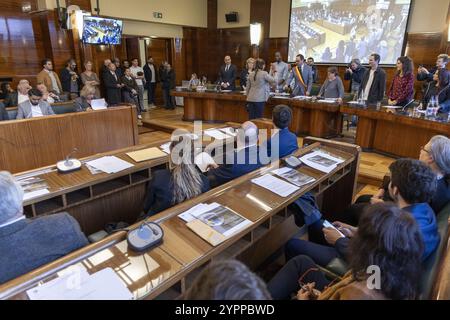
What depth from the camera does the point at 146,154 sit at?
267 centimetres

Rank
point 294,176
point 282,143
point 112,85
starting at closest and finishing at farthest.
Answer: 1. point 294,176
2. point 282,143
3. point 112,85

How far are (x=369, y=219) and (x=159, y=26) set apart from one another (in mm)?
8978

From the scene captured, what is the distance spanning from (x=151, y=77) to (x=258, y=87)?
14.5ft

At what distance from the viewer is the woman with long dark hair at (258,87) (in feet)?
17.6

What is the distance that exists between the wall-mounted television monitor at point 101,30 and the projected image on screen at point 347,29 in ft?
14.7

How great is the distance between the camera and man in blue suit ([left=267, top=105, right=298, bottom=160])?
259 cm

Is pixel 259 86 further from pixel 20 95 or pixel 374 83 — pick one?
pixel 20 95

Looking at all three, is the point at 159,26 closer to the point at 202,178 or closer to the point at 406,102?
the point at 406,102

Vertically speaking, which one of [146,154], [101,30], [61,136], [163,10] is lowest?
[61,136]

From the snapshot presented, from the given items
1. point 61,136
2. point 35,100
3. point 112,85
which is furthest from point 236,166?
point 112,85

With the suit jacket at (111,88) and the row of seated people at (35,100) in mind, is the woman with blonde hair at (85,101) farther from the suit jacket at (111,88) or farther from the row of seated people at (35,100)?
the suit jacket at (111,88)

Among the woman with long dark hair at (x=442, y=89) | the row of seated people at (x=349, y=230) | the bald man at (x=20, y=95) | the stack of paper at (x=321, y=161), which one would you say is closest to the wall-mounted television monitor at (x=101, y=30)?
the bald man at (x=20, y=95)

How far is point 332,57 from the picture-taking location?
7547 millimetres

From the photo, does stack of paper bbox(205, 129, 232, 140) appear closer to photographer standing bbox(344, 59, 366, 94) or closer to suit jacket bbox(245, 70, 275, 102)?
suit jacket bbox(245, 70, 275, 102)
